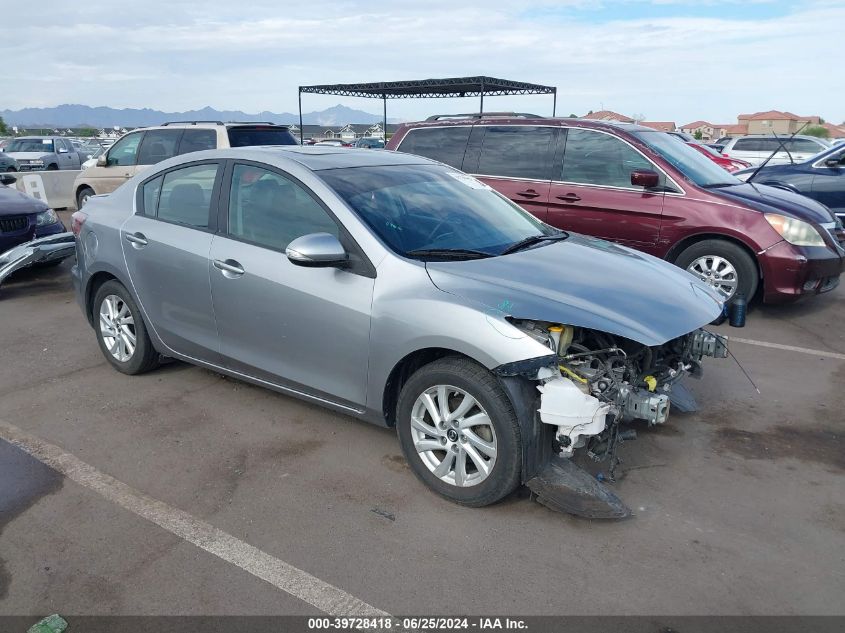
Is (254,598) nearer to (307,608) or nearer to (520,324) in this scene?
(307,608)

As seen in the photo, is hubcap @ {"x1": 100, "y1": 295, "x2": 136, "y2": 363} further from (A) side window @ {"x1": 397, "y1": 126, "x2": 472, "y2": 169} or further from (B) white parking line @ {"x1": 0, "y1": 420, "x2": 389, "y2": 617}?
(A) side window @ {"x1": 397, "y1": 126, "x2": 472, "y2": 169}

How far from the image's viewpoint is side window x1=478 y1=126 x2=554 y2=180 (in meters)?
7.29

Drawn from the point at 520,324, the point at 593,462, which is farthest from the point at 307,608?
the point at 593,462

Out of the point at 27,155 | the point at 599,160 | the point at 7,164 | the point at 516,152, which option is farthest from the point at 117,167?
Answer: the point at 27,155

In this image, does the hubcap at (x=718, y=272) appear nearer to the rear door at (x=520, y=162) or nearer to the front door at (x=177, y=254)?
the rear door at (x=520, y=162)

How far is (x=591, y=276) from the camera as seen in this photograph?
354cm

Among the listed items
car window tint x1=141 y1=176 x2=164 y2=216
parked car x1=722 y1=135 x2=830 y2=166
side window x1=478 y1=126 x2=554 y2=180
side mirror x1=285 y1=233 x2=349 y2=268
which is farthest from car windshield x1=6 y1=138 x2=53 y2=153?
side mirror x1=285 y1=233 x2=349 y2=268

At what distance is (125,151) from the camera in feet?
37.0

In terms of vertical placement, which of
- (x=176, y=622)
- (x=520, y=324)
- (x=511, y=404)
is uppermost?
(x=520, y=324)

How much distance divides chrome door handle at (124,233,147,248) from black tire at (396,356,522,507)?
232cm

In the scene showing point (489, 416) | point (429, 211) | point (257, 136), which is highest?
point (257, 136)

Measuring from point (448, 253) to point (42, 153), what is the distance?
82.2 ft

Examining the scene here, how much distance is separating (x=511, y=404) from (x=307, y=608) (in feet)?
4.01

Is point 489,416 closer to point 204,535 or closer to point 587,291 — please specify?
point 587,291
